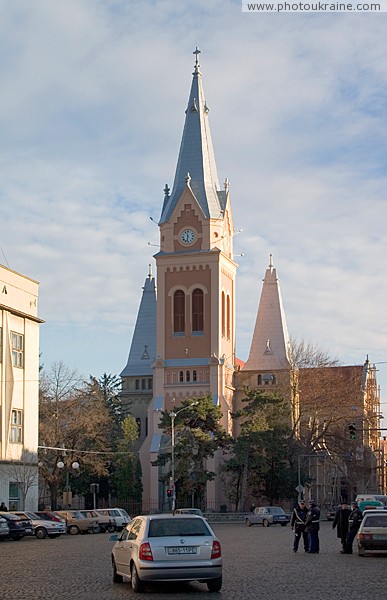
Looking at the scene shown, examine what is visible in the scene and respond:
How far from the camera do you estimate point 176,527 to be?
65.6ft

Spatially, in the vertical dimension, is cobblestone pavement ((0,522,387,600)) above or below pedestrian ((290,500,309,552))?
below

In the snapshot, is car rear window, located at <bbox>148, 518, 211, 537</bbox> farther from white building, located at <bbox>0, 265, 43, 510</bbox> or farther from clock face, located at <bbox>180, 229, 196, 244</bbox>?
clock face, located at <bbox>180, 229, 196, 244</bbox>

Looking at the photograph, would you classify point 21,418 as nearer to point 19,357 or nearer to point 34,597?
point 19,357

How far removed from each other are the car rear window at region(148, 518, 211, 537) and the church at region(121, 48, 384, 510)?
70.3 metres

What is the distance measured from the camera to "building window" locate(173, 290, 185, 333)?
9600cm

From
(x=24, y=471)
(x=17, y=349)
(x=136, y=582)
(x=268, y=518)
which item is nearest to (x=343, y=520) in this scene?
(x=136, y=582)

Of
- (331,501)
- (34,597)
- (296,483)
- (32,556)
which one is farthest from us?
(331,501)

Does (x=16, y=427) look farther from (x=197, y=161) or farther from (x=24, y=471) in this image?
(x=197, y=161)

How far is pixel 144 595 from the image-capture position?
1912 cm

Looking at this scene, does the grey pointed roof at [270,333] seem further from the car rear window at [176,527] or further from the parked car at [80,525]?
the car rear window at [176,527]

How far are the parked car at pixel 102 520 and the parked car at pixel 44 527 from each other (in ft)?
16.8

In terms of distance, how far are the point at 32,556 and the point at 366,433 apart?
67482mm

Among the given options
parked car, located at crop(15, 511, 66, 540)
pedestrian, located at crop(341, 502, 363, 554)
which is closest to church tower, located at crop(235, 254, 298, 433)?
parked car, located at crop(15, 511, 66, 540)

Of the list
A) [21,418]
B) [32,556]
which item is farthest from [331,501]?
[32,556]
